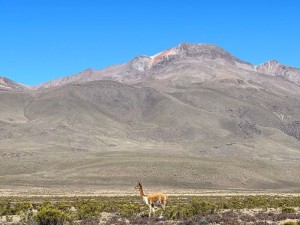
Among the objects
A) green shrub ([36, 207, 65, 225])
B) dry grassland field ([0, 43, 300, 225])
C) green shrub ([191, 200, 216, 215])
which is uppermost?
dry grassland field ([0, 43, 300, 225])

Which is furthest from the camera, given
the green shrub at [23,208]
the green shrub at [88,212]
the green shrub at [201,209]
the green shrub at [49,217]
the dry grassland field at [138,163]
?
the green shrub at [23,208]

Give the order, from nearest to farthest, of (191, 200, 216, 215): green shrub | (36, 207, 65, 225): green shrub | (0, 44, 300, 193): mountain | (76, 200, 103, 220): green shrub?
1. (36, 207, 65, 225): green shrub
2. (76, 200, 103, 220): green shrub
3. (191, 200, 216, 215): green shrub
4. (0, 44, 300, 193): mountain

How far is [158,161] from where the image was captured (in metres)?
101

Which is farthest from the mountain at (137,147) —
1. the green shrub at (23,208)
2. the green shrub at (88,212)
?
the green shrub at (88,212)

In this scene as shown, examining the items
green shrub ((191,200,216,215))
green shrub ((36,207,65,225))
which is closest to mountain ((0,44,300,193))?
green shrub ((191,200,216,215))

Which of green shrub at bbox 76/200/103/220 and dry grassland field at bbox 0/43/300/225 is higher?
dry grassland field at bbox 0/43/300/225

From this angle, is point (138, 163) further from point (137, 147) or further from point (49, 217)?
point (49, 217)

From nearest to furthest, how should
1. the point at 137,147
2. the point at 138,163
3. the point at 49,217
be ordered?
the point at 49,217 → the point at 138,163 → the point at 137,147

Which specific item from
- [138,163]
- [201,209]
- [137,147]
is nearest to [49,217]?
[201,209]

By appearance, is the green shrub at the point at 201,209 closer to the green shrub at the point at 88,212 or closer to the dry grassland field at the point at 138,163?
the dry grassland field at the point at 138,163

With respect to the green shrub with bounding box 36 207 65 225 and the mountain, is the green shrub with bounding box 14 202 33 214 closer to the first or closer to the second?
the green shrub with bounding box 36 207 65 225

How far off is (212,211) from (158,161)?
71.0 meters

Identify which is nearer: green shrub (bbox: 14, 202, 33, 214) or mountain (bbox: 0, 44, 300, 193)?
green shrub (bbox: 14, 202, 33, 214)

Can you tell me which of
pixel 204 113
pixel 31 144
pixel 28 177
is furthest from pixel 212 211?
pixel 204 113
